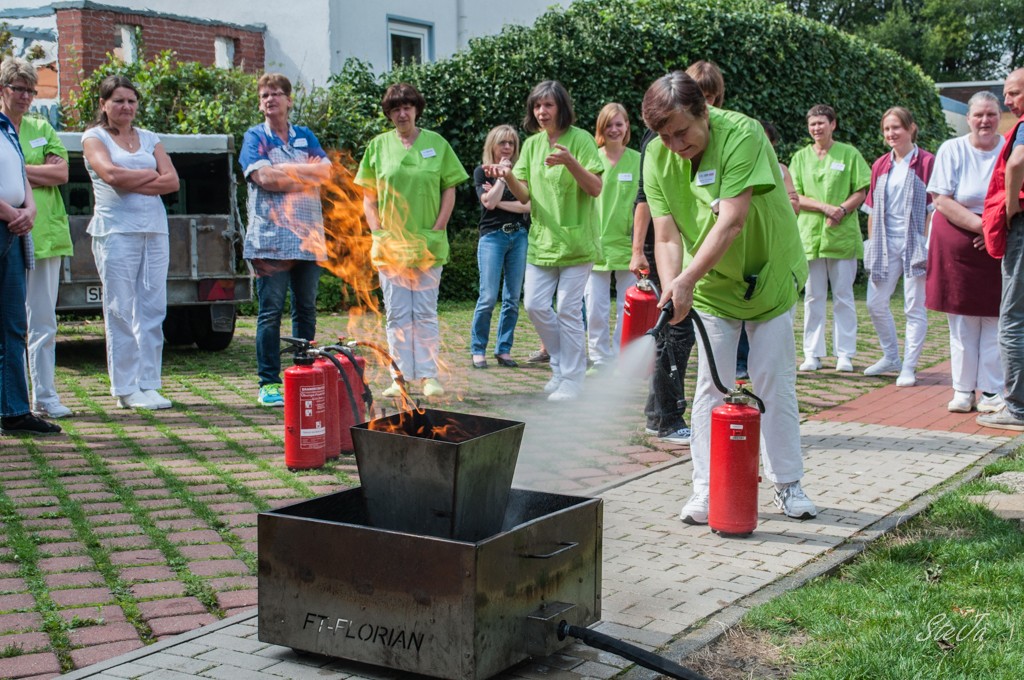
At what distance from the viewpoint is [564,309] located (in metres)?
8.85

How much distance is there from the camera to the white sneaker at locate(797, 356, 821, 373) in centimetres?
1045

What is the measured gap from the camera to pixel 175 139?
10812 millimetres

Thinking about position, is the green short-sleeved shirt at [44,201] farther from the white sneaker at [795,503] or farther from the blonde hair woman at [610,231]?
the white sneaker at [795,503]

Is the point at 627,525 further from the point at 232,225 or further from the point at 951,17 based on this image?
the point at 951,17

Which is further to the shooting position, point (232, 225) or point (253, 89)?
point (253, 89)

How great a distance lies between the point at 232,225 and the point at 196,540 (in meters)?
6.39

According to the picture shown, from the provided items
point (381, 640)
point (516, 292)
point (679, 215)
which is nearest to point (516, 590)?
point (381, 640)

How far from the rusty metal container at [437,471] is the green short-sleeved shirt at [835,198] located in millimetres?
6859

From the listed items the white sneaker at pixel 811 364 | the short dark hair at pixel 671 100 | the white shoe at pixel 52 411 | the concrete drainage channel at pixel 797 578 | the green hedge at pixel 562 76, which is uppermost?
the green hedge at pixel 562 76

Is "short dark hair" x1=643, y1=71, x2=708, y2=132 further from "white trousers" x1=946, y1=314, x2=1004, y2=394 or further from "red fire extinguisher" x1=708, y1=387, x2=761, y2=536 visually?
"white trousers" x1=946, y1=314, x2=1004, y2=394

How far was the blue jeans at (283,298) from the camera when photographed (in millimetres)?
8195

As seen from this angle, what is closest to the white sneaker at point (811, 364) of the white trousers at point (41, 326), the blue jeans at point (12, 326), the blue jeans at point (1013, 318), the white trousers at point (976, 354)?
the white trousers at point (976, 354)

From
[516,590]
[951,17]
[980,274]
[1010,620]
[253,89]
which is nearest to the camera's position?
[516,590]

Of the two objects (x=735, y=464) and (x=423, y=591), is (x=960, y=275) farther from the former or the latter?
(x=423, y=591)
